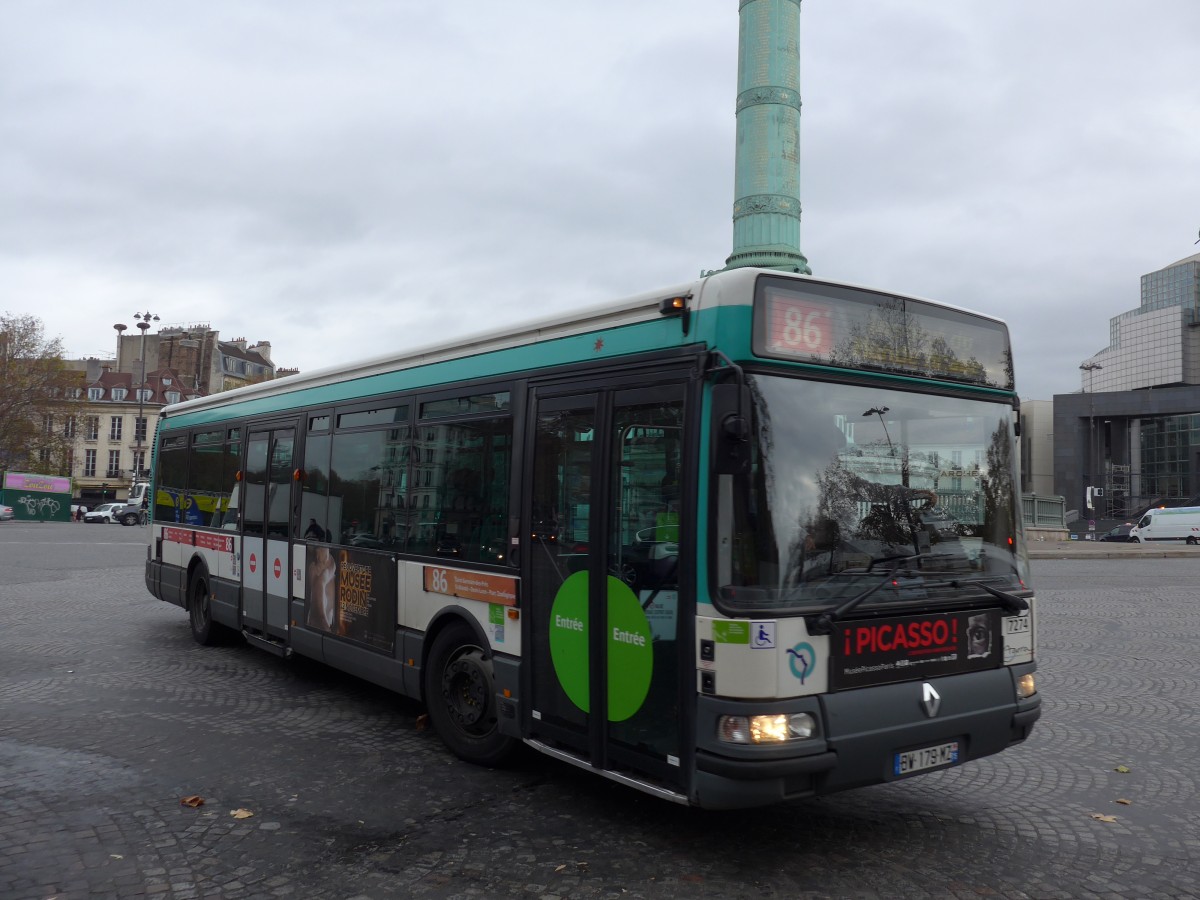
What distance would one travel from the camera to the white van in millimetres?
52500

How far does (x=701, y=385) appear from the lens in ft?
15.4

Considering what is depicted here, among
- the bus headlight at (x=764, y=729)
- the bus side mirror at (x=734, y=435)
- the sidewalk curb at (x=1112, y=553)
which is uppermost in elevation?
the bus side mirror at (x=734, y=435)

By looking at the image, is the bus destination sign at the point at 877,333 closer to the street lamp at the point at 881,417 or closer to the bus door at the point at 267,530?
the street lamp at the point at 881,417

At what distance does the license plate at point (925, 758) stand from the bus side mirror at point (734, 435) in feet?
5.00

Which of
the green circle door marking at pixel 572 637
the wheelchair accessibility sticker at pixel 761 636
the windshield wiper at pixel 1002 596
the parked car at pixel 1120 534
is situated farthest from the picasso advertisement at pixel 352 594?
the parked car at pixel 1120 534

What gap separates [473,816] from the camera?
532cm

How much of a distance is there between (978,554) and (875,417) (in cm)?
93

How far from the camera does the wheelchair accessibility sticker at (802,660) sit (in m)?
4.41

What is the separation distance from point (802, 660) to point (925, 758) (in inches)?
34.8

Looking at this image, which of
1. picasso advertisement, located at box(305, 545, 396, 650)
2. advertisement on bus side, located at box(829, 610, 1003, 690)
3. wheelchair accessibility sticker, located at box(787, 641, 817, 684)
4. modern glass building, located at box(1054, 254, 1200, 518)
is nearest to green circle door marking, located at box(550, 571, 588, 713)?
wheelchair accessibility sticker, located at box(787, 641, 817, 684)

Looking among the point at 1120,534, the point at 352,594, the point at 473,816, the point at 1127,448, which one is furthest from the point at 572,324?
the point at 1127,448

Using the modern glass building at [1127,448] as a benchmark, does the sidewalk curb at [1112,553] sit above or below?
below

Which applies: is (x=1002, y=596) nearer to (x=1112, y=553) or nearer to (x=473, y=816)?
(x=473, y=816)

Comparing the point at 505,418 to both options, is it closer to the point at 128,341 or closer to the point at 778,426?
the point at 778,426
